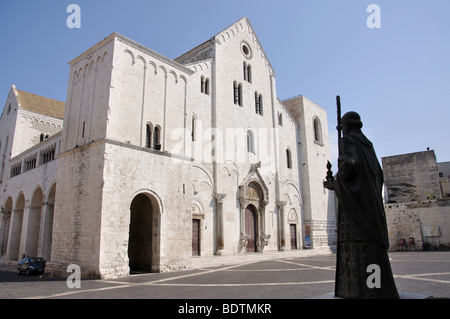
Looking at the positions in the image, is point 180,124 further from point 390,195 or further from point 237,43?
point 390,195

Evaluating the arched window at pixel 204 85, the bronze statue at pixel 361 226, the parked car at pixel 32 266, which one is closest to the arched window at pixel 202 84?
the arched window at pixel 204 85

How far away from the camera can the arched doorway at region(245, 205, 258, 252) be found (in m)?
22.5

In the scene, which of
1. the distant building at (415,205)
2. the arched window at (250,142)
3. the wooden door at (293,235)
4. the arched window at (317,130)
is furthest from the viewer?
the arched window at (317,130)

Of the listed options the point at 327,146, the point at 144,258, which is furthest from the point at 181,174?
the point at 327,146

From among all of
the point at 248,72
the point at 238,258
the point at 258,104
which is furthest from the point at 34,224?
the point at 248,72

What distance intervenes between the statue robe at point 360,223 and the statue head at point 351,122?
211 millimetres

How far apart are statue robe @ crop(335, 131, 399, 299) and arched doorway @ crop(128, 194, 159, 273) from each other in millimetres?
11244

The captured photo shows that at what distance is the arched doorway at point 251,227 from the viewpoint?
22.5m

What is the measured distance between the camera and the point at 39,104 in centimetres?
3219

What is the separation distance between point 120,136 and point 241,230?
11.0 meters

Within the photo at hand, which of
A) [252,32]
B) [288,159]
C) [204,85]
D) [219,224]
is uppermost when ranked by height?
[252,32]

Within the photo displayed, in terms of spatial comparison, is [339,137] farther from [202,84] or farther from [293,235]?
[293,235]

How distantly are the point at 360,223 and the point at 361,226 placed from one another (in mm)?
48

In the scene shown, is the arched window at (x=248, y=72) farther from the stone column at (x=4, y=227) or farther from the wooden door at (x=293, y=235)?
the stone column at (x=4, y=227)
